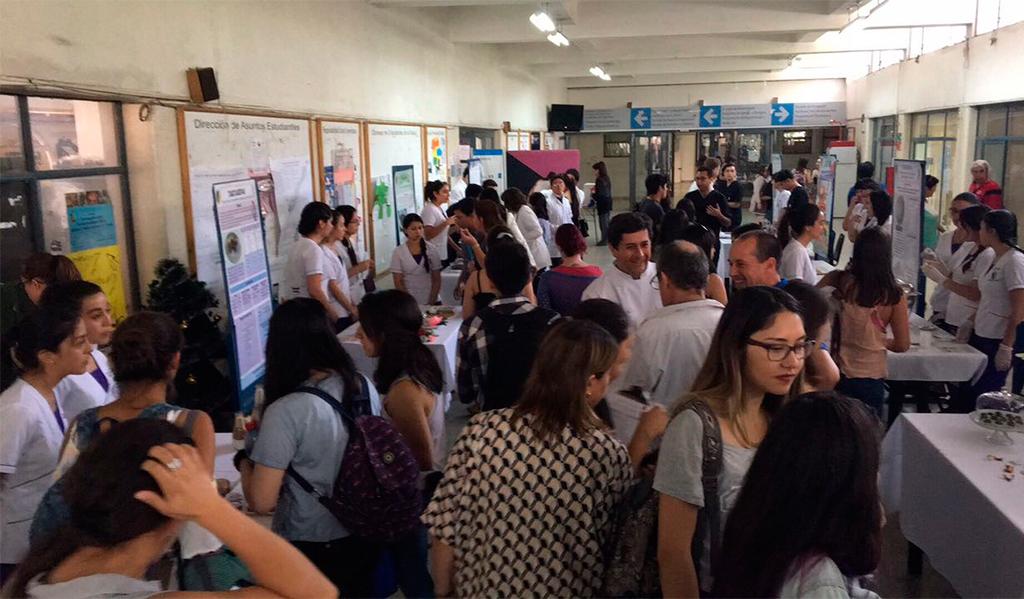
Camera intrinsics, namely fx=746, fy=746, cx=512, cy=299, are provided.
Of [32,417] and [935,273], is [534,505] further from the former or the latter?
[935,273]

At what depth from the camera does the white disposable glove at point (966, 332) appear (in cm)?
465

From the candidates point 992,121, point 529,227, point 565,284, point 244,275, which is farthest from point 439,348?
point 992,121

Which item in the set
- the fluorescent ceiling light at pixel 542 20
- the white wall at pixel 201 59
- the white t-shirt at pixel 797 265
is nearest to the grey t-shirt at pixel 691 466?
the white wall at pixel 201 59

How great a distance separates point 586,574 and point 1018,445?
1.90 meters

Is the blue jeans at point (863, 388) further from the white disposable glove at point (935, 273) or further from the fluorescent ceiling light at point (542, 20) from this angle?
the fluorescent ceiling light at point (542, 20)

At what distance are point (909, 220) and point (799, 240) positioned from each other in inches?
48.6

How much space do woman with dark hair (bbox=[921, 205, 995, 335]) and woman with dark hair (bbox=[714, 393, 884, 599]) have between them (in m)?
3.96

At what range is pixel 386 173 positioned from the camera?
8.40 m

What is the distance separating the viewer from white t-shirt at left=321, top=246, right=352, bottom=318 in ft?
16.9

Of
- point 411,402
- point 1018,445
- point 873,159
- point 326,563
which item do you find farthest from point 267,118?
point 873,159

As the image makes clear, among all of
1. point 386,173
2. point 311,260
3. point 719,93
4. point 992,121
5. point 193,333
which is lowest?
point 193,333

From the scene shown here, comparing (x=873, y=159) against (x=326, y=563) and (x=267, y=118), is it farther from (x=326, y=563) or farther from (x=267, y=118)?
(x=326, y=563)

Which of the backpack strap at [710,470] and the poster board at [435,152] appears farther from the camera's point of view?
the poster board at [435,152]

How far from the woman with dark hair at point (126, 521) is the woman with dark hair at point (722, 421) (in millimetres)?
882
